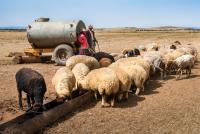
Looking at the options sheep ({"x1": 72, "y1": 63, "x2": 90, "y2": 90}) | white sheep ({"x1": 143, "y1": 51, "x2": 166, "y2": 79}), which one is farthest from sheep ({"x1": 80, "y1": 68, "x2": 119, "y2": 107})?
white sheep ({"x1": 143, "y1": 51, "x2": 166, "y2": 79})

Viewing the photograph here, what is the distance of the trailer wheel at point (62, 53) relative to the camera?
18953 mm

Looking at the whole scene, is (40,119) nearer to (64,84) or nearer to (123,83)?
(64,84)

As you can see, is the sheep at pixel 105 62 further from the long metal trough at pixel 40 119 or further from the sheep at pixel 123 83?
the long metal trough at pixel 40 119

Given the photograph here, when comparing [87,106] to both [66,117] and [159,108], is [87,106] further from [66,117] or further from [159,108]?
[159,108]

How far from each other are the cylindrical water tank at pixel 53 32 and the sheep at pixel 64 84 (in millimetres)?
7798

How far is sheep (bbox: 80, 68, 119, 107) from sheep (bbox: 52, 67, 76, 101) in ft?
1.74

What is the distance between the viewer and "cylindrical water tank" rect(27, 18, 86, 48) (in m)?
18.7

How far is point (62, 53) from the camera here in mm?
19188

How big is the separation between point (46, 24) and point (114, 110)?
33.3ft

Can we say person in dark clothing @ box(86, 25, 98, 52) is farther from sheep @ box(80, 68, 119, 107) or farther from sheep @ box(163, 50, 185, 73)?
sheep @ box(80, 68, 119, 107)

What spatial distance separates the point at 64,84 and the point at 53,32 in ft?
28.6

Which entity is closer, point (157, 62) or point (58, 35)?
point (157, 62)

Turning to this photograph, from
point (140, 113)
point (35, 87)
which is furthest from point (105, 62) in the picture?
point (35, 87)

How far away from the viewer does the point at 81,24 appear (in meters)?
19.3
